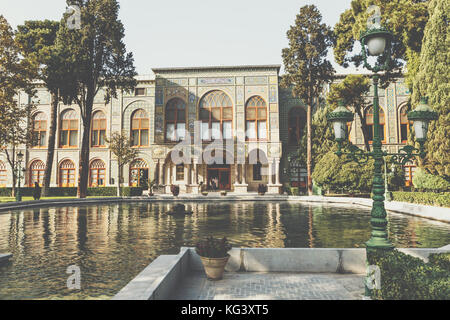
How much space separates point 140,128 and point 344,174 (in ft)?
72.6

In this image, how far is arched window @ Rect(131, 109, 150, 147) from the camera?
34.6 m

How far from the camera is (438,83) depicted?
15.4 m

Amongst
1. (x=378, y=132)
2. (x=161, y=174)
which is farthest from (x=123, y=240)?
(x=161, y=174)

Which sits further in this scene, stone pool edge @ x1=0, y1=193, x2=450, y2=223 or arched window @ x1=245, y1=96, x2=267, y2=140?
arched window @ x1=245, y1=96, x2=267, y2=140

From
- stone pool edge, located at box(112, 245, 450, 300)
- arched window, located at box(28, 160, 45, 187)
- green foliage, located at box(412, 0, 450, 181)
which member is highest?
green foliage, located at box(412, 0, 450, 181)

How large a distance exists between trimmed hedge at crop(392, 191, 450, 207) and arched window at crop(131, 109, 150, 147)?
25505 mm

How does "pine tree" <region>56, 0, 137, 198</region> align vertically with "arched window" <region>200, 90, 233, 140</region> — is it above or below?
above

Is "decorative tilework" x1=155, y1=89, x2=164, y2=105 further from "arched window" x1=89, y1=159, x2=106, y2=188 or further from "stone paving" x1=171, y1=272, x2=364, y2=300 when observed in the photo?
"stone paving" x1=171, y1=272, x2=364, y2=300

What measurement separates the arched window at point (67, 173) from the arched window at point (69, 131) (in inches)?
81.1

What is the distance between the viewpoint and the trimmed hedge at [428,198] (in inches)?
607

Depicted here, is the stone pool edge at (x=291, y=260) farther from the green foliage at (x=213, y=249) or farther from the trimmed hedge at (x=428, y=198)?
the trimmed hedge at (x=428, y=198)

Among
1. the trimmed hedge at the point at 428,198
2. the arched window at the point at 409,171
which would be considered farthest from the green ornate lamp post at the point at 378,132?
the arched window at the point at 409,171

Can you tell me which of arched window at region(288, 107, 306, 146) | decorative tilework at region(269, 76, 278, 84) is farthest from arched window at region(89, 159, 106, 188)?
arched window at region(288, 107, 306, 146)
